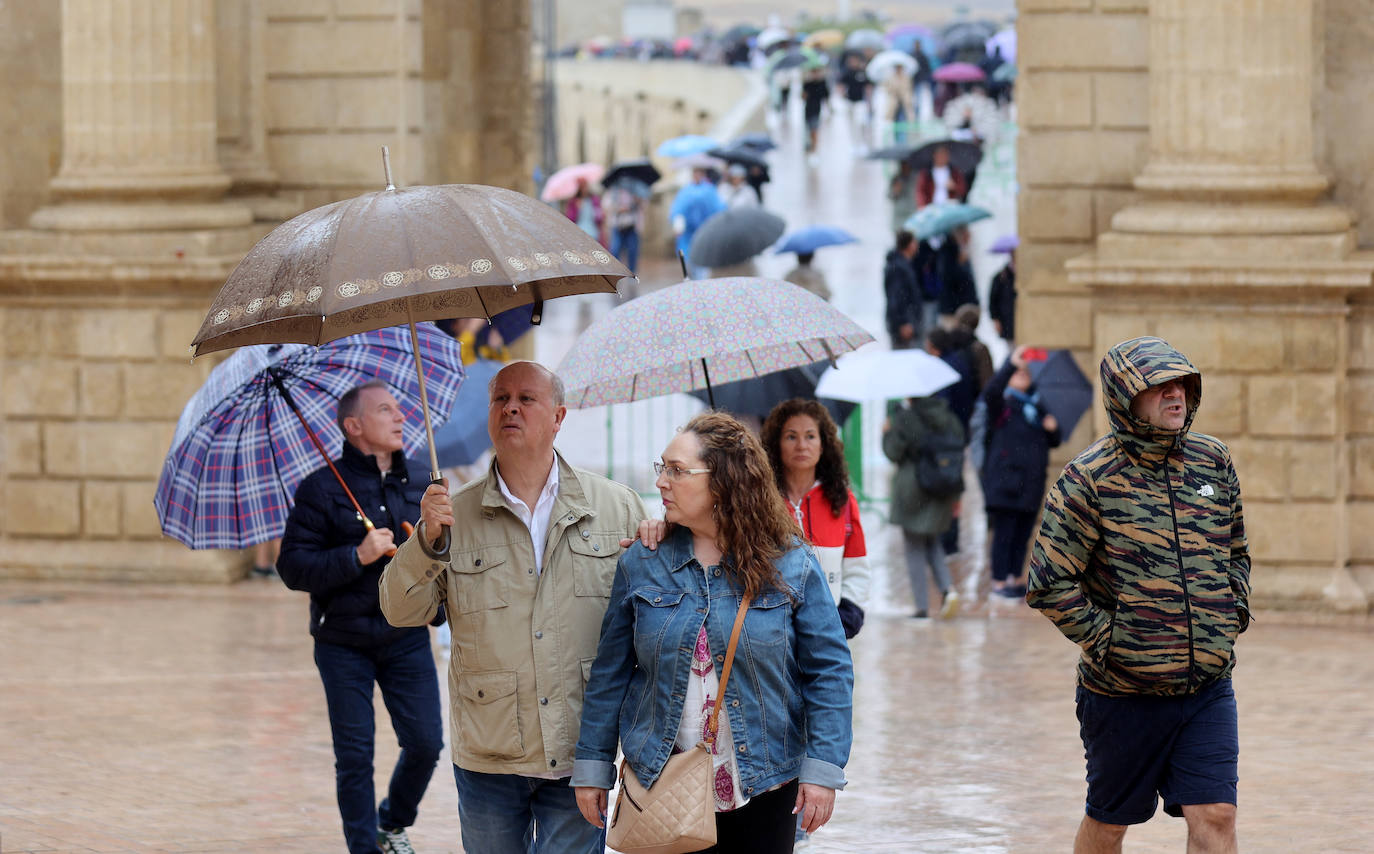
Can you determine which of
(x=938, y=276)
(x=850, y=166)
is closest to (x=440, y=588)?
(x=938, y=276)

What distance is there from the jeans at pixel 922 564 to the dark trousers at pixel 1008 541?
0.57 m

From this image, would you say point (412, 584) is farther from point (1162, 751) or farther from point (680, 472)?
point (1162, 751)

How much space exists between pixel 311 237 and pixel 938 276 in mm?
15034

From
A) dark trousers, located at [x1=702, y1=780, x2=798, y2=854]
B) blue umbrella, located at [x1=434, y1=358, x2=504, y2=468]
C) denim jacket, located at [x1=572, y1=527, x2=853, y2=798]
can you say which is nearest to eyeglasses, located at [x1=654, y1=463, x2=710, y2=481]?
denim jacket, located at [x1=572, y1=527, x2=853, y2=798]

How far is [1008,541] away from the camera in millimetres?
12547

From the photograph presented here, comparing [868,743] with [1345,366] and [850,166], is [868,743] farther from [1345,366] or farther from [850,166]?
[850,166]

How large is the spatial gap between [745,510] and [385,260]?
110 cm

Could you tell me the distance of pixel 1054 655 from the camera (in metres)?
11.0

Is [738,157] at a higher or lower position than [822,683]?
higher

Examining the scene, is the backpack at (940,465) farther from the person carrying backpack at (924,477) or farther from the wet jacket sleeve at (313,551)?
the wet jacket sleeve at (313,551)

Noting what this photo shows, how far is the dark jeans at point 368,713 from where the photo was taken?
23.2 ft

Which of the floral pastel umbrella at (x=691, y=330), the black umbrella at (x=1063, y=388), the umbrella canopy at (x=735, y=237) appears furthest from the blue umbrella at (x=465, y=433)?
the umbrella canopy at (x=735, y=237)

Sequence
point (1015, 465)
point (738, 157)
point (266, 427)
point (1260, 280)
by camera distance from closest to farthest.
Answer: point (266, 427)
point (1260, 280)
point (1015, 465)
point (738, 157)

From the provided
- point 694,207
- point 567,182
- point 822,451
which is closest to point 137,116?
point 822,451
